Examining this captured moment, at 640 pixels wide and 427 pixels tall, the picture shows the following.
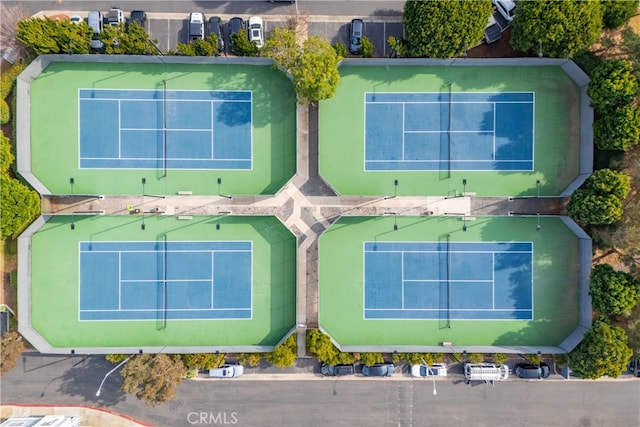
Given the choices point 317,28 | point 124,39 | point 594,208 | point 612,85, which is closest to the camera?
point 612,85

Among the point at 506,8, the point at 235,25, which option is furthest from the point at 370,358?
the point at 506,8

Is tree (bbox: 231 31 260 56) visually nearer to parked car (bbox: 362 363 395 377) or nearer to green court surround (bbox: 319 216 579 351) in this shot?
green court surround (bbox: 319 216 579 351)

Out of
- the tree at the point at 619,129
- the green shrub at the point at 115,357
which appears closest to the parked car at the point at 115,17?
the green shrub at the point at 115,357

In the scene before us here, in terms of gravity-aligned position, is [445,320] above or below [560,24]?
below

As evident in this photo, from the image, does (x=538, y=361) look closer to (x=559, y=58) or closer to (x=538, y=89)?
(x=538, y=89)

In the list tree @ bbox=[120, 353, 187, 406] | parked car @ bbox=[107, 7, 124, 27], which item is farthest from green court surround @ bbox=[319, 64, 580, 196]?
tree @ bbox=[120, 353, 187, 406]

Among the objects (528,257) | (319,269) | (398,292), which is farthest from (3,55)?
(528,257)

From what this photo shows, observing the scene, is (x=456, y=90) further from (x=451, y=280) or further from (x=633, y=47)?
(x=451, y=280)
